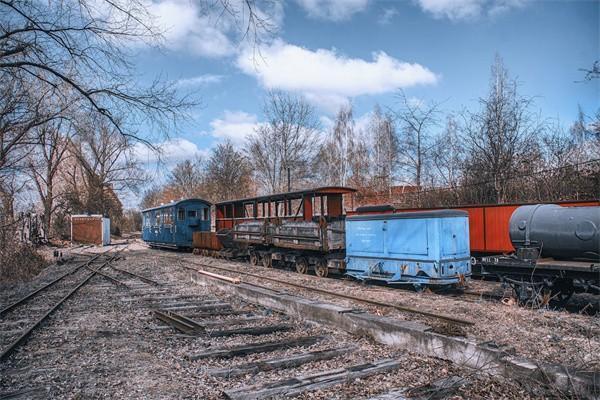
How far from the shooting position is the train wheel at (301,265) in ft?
57.4

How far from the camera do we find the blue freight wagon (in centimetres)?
1179

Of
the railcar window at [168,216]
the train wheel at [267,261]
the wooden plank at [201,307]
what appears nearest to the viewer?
the wooden plank at [201,307]

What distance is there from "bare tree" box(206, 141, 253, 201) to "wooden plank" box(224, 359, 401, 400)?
45.8 meters

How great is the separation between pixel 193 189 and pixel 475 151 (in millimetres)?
47600

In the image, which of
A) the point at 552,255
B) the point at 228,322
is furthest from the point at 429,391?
the point at 552,255

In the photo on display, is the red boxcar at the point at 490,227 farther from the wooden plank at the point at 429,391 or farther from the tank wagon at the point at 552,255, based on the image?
the wooden plank at the point at 429,391

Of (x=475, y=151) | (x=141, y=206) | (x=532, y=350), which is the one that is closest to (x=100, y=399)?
(x=532, y=350)

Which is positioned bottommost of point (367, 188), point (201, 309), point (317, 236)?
point (201, 309)

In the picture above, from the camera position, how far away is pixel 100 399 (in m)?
4.84

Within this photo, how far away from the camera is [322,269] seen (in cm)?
1642

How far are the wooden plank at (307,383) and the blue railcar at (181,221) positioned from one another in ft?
85.8

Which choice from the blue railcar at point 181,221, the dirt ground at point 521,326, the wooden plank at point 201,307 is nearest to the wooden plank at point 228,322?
the wooden plank at point 201,307

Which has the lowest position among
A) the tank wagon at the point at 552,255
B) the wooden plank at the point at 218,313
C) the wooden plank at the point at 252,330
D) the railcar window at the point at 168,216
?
the wooden plank at the point at 218,313

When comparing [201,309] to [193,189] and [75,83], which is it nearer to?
[75,83]
